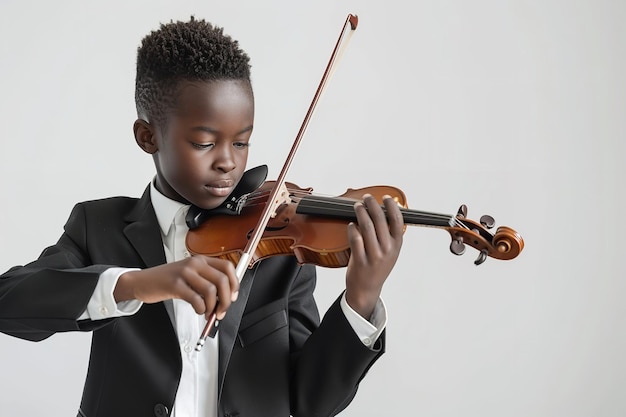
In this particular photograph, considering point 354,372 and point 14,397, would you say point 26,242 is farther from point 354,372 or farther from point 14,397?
point 354,372

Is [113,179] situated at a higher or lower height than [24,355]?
higher

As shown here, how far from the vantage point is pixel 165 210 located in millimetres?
1152

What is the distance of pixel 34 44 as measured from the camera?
1.93 meters

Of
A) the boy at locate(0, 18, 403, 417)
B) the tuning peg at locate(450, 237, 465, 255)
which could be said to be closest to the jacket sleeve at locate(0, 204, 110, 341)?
the boy at locate(0, 18, 403, 417)

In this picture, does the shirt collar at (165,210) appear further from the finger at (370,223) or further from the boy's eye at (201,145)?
the finger at (370,223)

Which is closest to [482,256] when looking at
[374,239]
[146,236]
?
[374,239]

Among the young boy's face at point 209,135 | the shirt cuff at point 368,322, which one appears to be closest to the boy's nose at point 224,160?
the young boy's face at point 209,135

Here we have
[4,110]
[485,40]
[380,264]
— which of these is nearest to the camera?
[380,264]

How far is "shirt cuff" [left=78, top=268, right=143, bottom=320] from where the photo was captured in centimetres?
94

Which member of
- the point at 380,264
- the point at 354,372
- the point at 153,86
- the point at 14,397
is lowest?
the point at 14,397

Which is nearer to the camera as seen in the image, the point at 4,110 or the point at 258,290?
the point at 258,290

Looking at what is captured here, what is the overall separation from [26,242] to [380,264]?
3.75ft

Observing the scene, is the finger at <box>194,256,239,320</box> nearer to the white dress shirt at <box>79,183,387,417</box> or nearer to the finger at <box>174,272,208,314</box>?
the finger at <box>174,272,208,314</box>

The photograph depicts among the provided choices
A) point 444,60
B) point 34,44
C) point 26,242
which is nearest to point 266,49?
point 444,60
